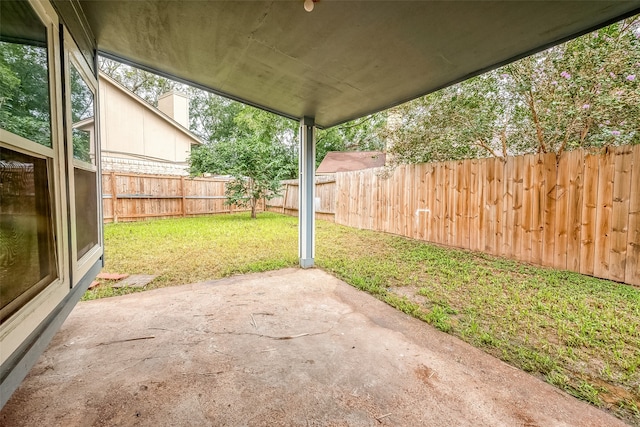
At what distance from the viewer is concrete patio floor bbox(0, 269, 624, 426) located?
1.37 metres

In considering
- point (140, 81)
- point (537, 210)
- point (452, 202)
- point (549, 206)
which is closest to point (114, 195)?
point (452, 202)

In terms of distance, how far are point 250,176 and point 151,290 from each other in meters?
6.31

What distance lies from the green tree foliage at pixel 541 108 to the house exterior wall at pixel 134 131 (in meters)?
9.95

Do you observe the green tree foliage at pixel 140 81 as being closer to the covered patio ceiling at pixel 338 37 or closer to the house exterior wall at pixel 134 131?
the house exterior wall at pixel 134 131

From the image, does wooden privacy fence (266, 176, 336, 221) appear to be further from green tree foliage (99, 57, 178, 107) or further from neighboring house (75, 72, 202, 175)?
green tree foliage (99, 57, 178, 107)

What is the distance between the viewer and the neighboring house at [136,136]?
30.9 ft

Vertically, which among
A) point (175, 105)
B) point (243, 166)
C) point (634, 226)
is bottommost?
point (634, 226)

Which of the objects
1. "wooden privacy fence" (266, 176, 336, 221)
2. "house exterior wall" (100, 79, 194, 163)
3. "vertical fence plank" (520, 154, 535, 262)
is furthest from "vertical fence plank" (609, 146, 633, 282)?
"house exterior wall" (100, 79, 194, 163)

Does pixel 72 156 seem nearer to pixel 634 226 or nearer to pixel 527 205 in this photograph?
pixel 527 205

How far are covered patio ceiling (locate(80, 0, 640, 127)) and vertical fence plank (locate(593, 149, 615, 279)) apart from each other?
222 cm

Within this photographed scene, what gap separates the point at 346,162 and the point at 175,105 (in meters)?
9.18

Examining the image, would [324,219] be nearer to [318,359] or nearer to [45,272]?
[318,359]

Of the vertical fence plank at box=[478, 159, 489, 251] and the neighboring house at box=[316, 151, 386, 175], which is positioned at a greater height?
the neighboring house at box=[316, 151, 386, 175]

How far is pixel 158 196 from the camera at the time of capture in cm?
911
